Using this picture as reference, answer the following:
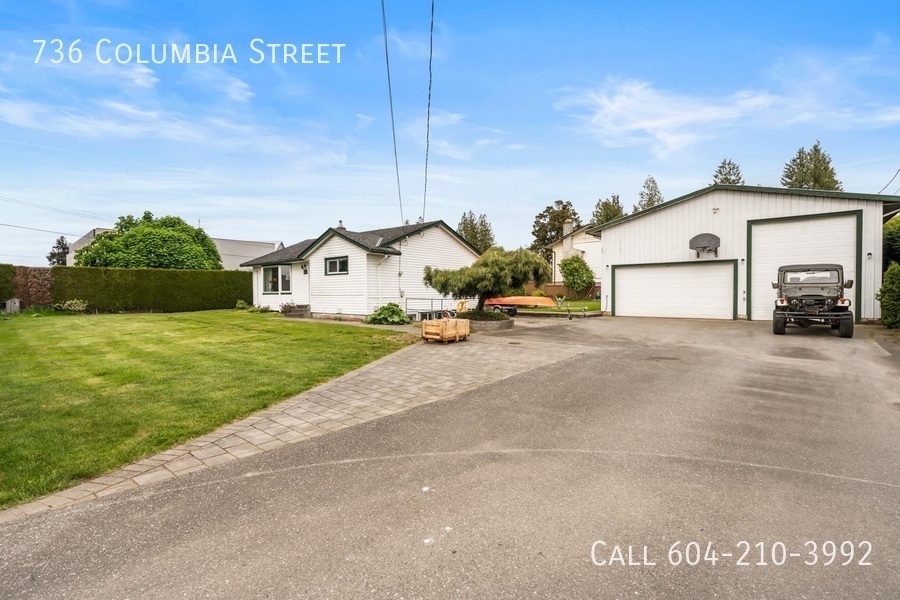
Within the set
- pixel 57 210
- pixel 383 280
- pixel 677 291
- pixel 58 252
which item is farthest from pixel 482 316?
pixel 58 252

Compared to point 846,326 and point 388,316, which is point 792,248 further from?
point 388,316

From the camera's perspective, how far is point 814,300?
438 inches

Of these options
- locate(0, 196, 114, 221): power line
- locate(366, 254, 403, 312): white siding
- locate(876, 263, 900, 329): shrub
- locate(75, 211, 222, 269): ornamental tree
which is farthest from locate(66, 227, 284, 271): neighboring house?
locate(876, 263, 900, 329): shrub

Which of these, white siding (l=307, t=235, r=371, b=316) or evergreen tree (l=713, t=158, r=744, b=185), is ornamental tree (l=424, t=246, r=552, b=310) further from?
evergreen tree (l=713, t=158, r=744, b=185)

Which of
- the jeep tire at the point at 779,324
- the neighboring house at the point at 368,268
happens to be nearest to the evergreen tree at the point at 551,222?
the neighboring house at the point at 368,268

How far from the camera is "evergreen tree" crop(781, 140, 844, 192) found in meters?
45.5

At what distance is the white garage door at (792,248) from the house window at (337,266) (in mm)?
15791

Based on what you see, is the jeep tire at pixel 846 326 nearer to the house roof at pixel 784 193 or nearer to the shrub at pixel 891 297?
the shrub at pixel 891 297

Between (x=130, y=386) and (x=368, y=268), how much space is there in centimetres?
1122

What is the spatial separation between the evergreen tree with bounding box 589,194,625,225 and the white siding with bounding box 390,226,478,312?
37.1 metres

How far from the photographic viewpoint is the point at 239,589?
6.66 feet

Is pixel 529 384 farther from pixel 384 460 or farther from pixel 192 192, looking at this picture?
pixel 192 192

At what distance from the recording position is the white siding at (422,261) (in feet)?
60.2

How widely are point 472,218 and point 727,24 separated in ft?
165
